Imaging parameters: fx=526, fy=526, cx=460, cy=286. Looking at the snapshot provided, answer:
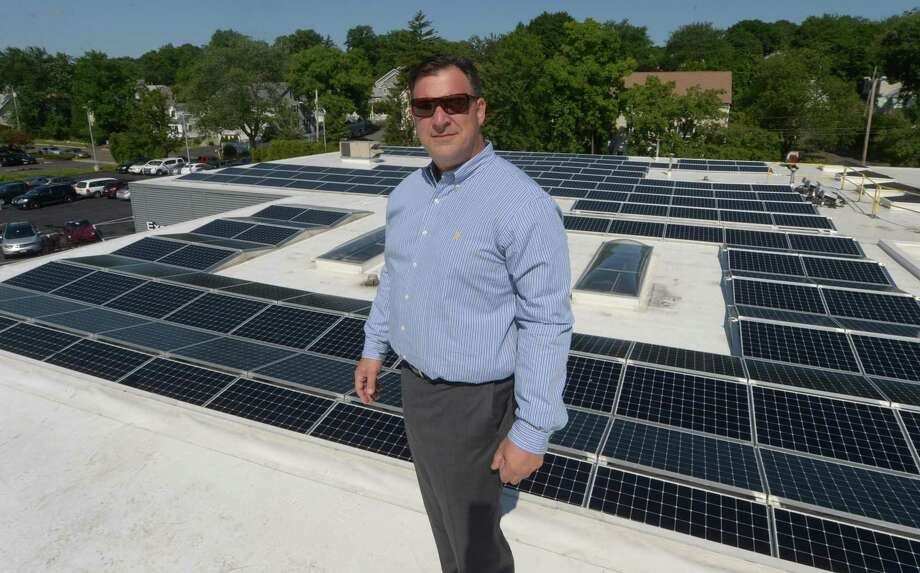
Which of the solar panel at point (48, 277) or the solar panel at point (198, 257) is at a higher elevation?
the solar panel at point (48, 277)

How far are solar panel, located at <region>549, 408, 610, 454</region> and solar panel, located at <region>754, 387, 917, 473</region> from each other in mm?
1662

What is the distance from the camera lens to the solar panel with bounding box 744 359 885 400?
634cm

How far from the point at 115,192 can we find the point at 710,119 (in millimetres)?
55581

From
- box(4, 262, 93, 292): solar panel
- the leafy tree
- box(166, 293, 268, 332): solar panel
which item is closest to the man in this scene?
box(166, 293, 268, 332): solar panel

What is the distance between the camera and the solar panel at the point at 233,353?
712 centimetres

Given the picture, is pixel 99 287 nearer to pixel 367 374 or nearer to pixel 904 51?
pixel 367 374

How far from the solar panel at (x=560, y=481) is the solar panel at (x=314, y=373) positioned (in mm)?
2497

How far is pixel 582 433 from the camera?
554 cm

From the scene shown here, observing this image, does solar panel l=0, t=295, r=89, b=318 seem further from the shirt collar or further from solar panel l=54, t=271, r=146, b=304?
the shirt collar

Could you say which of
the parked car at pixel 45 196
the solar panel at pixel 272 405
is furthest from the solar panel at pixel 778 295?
the parked car at pixel 45 196

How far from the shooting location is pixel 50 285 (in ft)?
34.8

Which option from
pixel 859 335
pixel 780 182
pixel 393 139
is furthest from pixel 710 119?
pixel 859 335

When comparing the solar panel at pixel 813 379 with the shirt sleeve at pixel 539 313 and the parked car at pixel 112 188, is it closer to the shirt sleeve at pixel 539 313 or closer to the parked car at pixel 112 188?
the shirt sleeve at pixel 539 313

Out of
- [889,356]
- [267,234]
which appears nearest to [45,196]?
[267,234]
